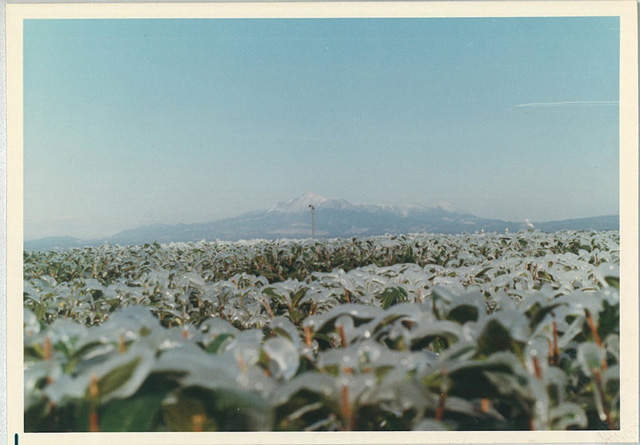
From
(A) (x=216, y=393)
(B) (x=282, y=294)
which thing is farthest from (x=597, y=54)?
(A) (x=216, y=393)

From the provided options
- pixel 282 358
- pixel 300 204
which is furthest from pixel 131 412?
pixel 300 204

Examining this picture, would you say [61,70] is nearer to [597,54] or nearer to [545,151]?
[545,151]

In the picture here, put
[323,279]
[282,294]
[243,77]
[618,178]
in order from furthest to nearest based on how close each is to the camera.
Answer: [243,77] < [618,178] < [323,279] < [282,294]

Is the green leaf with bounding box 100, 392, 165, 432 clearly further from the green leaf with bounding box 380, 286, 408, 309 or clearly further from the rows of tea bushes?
the green leaf with bounding box 380, 286, 408, 309

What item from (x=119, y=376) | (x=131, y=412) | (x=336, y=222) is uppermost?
(x=336, y=222)

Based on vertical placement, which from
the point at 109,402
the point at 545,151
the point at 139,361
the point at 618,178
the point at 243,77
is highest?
the point at 243,77

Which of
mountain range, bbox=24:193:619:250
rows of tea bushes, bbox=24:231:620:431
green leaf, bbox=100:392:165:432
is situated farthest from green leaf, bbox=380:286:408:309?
green leaf, bbox=100:392:165:432

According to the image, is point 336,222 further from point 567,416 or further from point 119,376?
point 119,376

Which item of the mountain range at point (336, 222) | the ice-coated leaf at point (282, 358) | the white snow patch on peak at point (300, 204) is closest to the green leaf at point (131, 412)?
the ice-coated leaf at point (282, 358)
